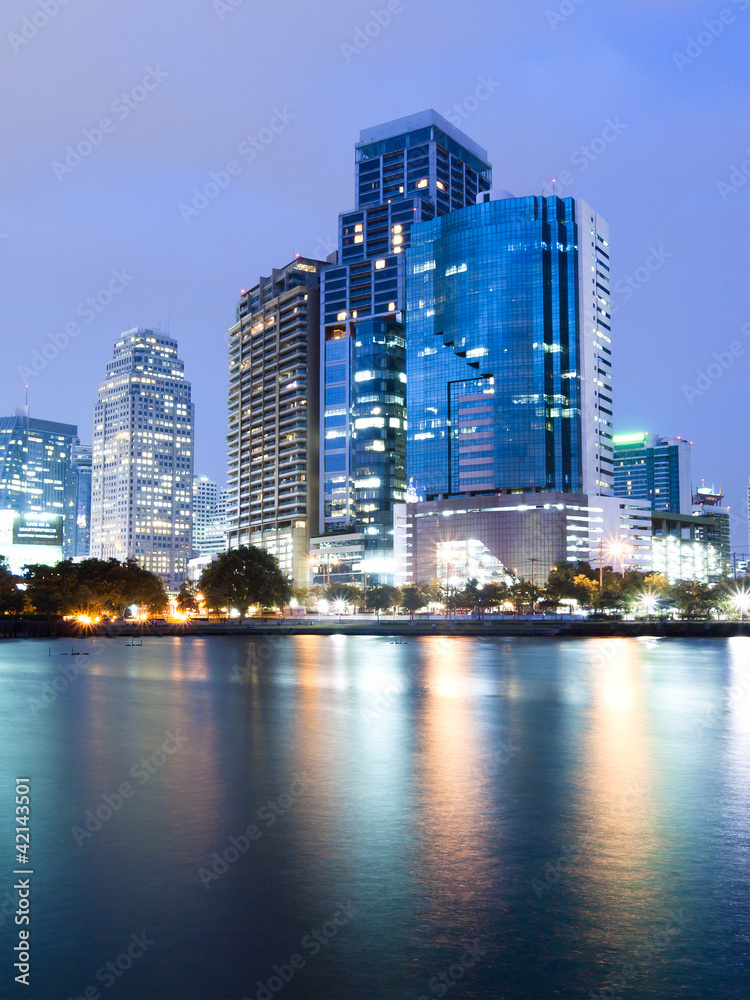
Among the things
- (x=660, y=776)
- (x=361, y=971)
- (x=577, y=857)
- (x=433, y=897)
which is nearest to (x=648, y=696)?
(x=660, y=776)

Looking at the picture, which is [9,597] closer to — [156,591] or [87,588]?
[87,588]

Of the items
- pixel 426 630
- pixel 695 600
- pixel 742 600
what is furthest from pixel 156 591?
pixel 742 600

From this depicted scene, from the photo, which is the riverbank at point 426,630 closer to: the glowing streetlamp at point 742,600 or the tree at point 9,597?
the tree at point 9,597

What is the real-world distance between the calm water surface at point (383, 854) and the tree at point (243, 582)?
137 m

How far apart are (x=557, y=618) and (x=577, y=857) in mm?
177779

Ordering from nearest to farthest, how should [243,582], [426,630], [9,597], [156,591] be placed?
[9,597]
[426,630]
[156,591]
[243,582]

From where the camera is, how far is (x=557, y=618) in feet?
626

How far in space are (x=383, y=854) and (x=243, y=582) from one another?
6463 inches

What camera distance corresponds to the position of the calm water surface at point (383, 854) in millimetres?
12422

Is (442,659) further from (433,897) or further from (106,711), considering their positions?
(433,897)

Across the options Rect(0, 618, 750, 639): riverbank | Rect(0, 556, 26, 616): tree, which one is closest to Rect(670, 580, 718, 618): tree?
Rect(0, 618, 750, 639): riverbank

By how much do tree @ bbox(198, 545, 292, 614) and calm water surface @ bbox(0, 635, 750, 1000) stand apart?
13735cm

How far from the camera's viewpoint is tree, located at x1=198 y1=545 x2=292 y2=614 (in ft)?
588

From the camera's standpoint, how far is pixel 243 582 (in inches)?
7072
